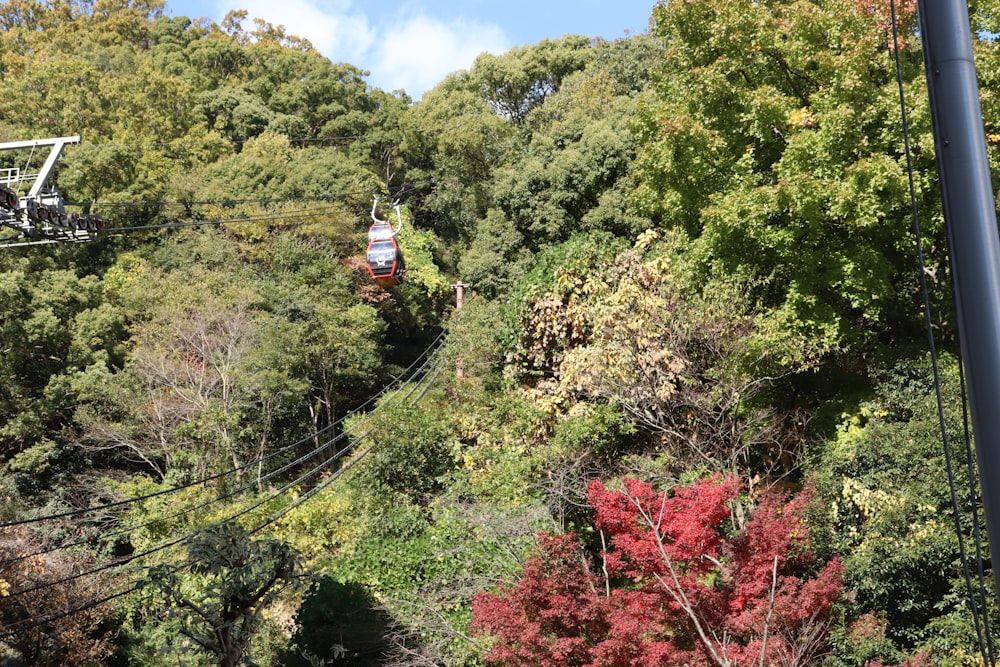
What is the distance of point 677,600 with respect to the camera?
28.9 ft

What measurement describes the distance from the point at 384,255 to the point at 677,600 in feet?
34.2

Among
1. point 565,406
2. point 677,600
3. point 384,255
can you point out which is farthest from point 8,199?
point 677,600

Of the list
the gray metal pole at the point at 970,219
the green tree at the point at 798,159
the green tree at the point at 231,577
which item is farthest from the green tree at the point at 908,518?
the gray metal pole at the point at 970,219

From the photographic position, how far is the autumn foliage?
874cm

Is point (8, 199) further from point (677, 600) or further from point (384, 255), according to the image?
point (677, 600)

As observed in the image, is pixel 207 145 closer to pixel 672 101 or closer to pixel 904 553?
pixel 672 101

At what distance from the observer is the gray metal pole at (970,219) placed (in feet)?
5.83

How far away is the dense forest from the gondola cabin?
2.37 metres

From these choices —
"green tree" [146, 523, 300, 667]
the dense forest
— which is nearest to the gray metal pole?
the dense forest

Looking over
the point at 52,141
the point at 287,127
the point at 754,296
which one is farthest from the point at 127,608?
the point at 287,127

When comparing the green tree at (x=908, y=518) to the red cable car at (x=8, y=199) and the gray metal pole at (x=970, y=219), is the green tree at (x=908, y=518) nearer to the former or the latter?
the gray metal pole at (x=970, y=219)

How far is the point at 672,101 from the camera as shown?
46.6ft

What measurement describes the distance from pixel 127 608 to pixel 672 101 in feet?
40.0

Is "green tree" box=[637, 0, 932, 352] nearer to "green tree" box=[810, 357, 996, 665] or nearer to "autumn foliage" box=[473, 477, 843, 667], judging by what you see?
"green tree" box=[810, 357, 996, 665]
